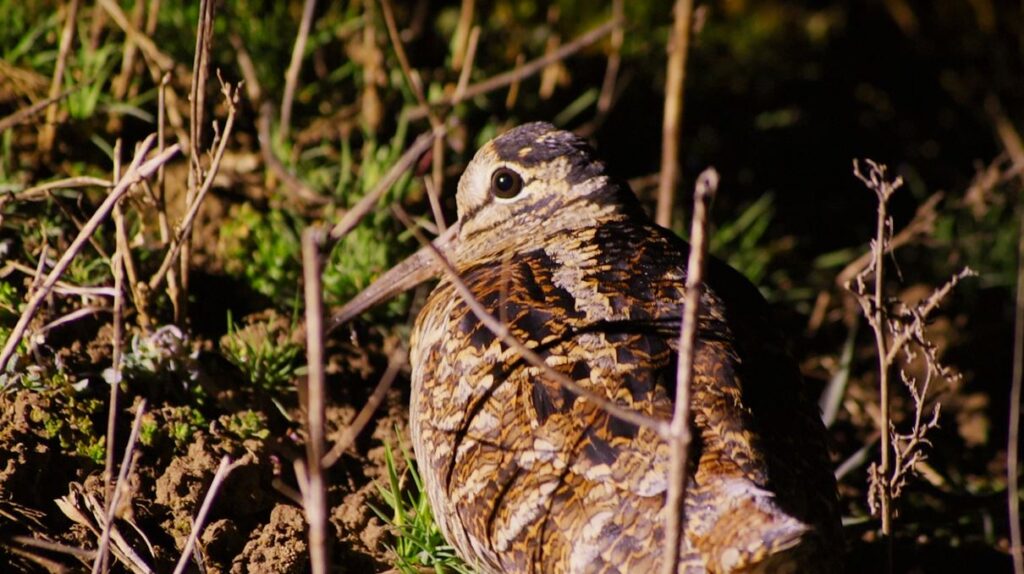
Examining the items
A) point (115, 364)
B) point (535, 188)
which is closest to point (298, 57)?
point (535, 188)

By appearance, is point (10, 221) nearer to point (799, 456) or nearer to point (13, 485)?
point (13, 485)

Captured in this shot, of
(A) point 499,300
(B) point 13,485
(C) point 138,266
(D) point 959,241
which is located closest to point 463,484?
(A) point 499,300

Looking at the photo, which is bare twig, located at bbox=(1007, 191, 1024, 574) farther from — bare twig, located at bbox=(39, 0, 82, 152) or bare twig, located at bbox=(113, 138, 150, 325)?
bare twig, located at bbox=(39, 0, 82, 152)

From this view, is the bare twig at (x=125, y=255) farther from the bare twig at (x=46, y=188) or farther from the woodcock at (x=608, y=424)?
the woodcock at (x=608, y=424)

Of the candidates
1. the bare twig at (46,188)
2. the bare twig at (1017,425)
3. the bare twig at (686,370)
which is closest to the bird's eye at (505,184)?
the bare twig at (46,188)

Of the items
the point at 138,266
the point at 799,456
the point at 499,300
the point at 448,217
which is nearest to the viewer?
the point at 799,456

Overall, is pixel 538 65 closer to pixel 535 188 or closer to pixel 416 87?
pixel 416 87

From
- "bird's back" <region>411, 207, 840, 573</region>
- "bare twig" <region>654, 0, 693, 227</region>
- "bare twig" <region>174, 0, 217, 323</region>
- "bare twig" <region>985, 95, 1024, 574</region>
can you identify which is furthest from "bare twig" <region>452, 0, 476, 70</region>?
"bare twig" <region>985, 95, 1024, 574</region>

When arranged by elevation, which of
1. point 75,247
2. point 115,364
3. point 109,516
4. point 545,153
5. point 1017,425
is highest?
point 545,153
